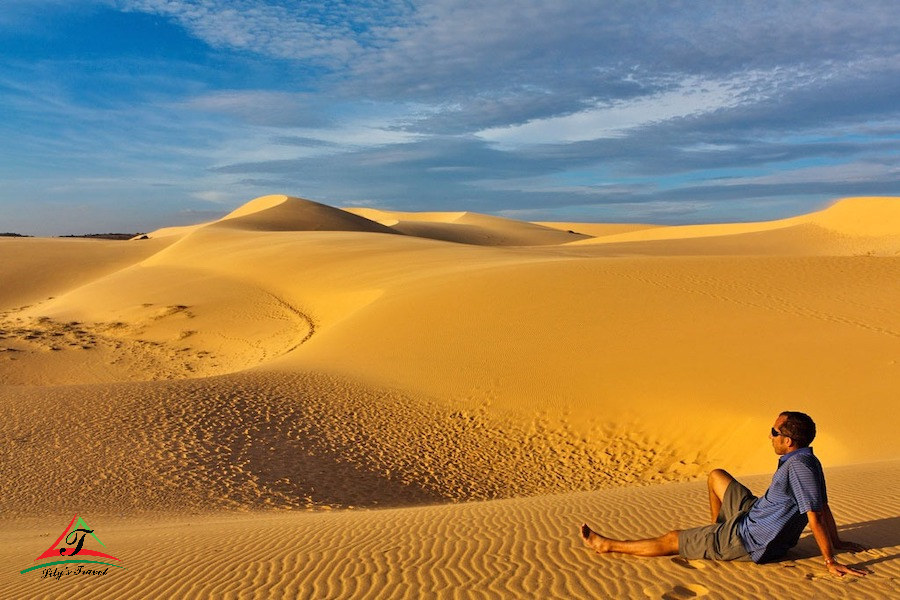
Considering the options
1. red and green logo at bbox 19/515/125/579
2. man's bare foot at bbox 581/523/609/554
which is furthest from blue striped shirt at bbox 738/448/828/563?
red and green logo at bbox 19/515/125/579

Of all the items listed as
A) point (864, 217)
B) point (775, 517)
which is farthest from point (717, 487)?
point (864, 217)

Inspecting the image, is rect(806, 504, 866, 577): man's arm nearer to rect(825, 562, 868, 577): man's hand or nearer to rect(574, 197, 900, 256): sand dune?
rect(825, 562, 868, 577): man's hand

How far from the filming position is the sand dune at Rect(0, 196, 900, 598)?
5.72m

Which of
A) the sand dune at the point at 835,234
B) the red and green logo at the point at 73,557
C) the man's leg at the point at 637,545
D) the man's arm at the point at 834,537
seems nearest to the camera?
the man's arm at the point at 834,537

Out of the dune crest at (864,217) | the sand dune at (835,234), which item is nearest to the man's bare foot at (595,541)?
the sand dune at (835,234)

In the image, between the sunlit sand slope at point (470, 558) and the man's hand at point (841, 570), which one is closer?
the man's hand at point (841, 570)

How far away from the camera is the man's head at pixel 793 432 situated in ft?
15.5

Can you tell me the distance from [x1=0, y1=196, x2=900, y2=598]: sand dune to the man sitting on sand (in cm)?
17

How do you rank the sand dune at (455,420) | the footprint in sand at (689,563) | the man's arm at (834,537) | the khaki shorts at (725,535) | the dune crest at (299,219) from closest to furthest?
the man's arm at (834,537) → the khaki shorts at (725,535) → the footprint in sand at (689,563) → the sand dune at (455,420) → the dune crest at (299,219)

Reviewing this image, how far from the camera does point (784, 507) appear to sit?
479cm

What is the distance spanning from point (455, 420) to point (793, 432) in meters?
9.49

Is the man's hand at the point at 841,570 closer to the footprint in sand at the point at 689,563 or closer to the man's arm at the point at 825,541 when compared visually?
the man's arm at the point at 825,541

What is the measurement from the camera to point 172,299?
30.2 metres

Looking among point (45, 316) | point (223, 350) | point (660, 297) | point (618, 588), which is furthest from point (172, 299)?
point (618, 588)
